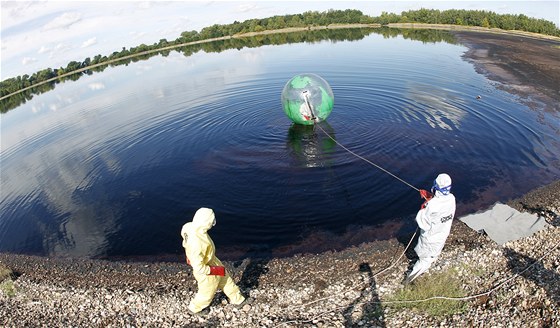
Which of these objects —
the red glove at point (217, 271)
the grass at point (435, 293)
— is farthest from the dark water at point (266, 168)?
the red glove at point (217, 271)

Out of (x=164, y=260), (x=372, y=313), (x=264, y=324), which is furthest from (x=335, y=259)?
(x=164, y=260)

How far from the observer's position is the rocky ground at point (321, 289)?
814cm

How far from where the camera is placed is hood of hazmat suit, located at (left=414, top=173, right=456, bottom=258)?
25.7ft

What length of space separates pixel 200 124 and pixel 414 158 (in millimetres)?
13421

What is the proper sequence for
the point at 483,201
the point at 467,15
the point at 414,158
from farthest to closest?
1. the point at 467,15
2. the point at 414,158
3. the point at 483,201

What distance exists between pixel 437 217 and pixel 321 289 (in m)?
3.70

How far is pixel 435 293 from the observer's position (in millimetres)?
8539

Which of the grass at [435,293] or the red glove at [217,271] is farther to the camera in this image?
the grass at [435,293]

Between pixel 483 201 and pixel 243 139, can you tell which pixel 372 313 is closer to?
pixel 483 201

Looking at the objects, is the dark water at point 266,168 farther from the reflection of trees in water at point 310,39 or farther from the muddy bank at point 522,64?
the reflection of trees in water at point 310,39

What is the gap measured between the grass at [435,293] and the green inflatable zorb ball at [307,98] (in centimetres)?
953

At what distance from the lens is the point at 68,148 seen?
73.9ft

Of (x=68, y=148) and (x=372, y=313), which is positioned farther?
(x=68, y=148)

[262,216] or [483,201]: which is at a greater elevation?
[262,216]
